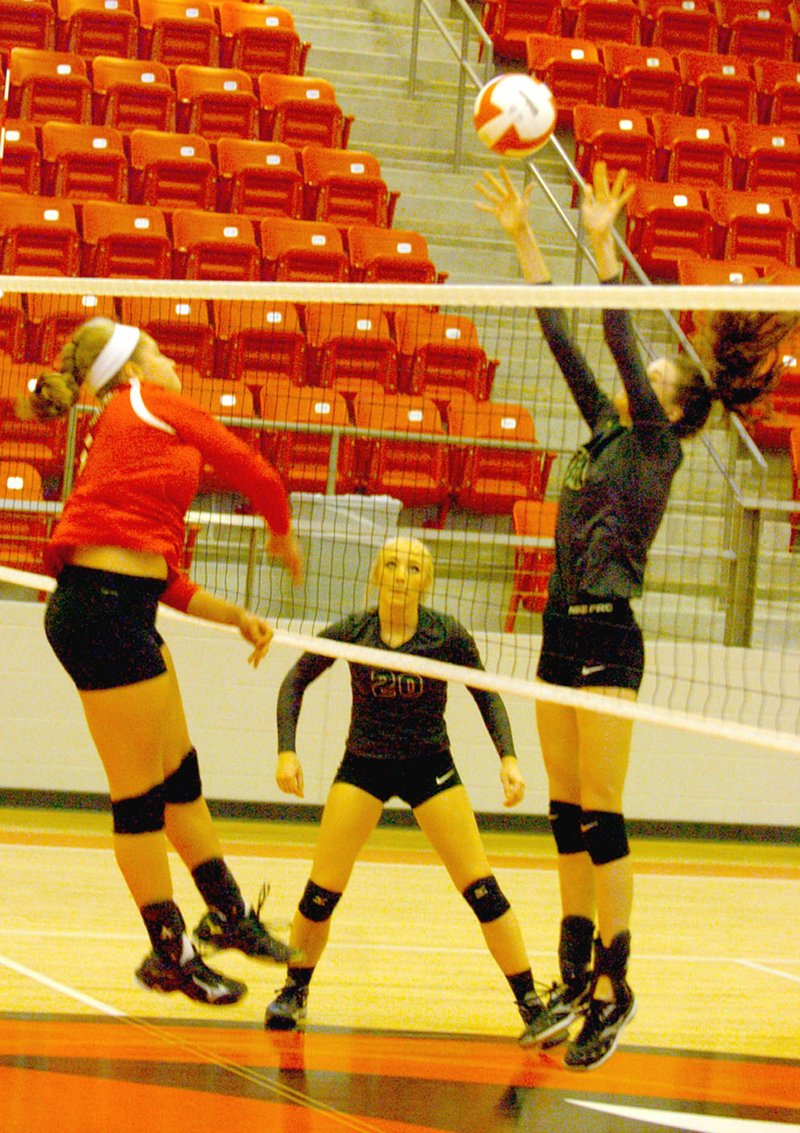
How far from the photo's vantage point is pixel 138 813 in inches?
174

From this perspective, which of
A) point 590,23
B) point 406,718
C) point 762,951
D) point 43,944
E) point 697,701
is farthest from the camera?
point 590,23

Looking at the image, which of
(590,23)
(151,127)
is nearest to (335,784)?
(151,127)

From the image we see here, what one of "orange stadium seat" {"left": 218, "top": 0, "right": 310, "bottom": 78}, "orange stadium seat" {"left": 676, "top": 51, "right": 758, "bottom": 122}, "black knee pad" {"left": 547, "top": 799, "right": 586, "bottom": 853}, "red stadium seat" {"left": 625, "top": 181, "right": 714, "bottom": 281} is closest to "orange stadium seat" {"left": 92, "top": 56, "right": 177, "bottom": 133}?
"orange stadium seat" {"left": 218, "top": 0, "right": 310, "bottom": 78}

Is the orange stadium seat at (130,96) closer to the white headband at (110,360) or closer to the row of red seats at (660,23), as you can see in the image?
the row of red seats at (660,23)

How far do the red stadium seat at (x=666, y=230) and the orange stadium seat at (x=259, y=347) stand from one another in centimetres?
321

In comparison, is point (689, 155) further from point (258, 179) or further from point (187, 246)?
point (187, 246)

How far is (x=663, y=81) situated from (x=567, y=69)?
954mm

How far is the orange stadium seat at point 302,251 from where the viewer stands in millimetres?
10172

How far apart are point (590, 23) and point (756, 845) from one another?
795 cm

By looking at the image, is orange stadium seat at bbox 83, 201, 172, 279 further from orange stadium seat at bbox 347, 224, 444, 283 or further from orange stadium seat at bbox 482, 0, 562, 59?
orange stadium seat at bbox 482, 0, 562, 59

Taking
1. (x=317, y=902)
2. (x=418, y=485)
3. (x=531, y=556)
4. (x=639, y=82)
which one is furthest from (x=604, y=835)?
(x=639, y=82)

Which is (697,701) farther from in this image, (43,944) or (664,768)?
(43,944)

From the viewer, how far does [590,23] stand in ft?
45.2

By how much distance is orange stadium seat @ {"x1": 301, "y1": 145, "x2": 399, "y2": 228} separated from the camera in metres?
11.2
